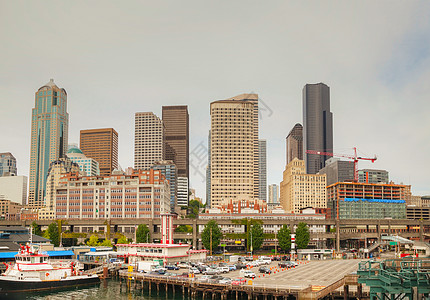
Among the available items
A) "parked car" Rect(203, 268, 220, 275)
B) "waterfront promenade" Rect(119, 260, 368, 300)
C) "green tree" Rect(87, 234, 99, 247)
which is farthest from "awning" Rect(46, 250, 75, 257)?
"parked car" Rect(203, 268, 220, 275)

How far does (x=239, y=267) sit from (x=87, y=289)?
36.2 m

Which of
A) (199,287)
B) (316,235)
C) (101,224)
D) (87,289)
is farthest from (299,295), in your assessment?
(101,224)

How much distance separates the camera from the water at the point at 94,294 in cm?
8199

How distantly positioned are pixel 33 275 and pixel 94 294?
13402 mm

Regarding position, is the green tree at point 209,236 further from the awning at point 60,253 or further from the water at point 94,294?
the water at point 94,294

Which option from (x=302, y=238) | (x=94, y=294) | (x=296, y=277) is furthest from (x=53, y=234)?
(x=296, y=277)

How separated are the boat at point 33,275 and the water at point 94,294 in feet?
5.82

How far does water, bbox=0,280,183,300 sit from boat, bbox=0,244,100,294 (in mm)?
1775

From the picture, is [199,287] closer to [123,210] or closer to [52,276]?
[52,276]

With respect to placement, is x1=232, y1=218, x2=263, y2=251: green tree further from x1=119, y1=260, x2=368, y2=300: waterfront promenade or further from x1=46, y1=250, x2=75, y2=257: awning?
x1=46, y1=250, x2=75, y2=257: awning

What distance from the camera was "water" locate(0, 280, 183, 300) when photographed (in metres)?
82.0

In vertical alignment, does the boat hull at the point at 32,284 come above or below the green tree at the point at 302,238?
below

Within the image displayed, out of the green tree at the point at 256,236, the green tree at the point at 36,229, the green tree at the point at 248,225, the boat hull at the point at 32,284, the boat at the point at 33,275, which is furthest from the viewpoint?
the green tree at the point at 36,229

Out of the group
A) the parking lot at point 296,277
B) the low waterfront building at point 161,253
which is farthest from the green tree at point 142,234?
the parking lot at point 296,277
